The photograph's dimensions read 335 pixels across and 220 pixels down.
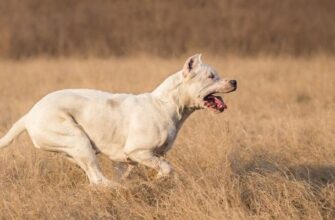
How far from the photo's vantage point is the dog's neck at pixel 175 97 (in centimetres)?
Answer: 738

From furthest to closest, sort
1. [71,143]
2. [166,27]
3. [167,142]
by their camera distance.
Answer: [166,27]
[167,142]
[71,143]

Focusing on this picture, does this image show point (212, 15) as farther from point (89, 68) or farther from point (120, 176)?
point (120, 176)

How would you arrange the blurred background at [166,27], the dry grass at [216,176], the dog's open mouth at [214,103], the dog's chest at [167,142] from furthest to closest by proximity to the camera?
the blurred background at [166,27] < the dog's open mouth at [214,103] < the dog's chest at [167,142] < the dry grass at [216,176]

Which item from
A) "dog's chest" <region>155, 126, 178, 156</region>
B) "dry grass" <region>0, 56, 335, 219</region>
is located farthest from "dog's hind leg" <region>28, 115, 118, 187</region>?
"dog's chest" <region>155, 126, 178, 156</region>

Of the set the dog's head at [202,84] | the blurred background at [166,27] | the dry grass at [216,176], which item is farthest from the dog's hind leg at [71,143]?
the blurred background at [166,27]

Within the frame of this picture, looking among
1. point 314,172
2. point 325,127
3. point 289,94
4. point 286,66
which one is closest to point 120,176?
point 314,172

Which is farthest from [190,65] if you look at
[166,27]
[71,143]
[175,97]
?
[166,27]

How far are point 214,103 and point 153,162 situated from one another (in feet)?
2.64

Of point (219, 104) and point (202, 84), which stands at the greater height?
point (202, 84)

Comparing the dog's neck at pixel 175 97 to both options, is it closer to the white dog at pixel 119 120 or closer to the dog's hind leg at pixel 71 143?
the white dog at pixel 119 120

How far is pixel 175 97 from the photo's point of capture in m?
7.42

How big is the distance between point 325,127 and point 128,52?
11.6 metres

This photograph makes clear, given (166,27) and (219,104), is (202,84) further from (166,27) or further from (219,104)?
(166,27)

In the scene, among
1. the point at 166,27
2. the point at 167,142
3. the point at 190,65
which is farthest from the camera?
the point at 166,27
